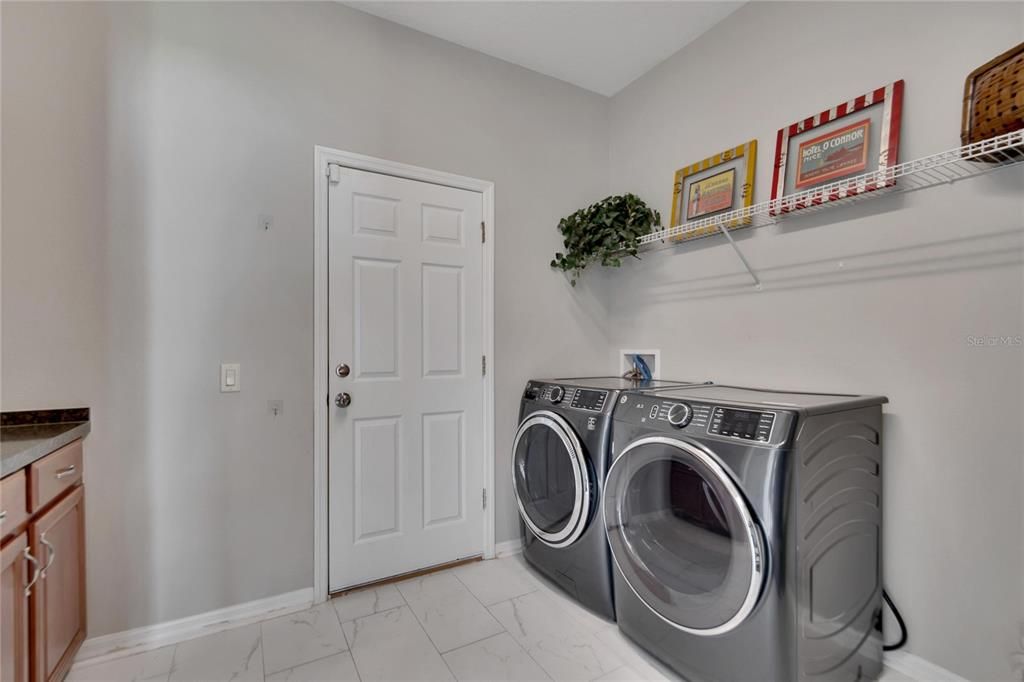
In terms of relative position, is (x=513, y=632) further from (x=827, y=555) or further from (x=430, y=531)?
(x=827, y=555)

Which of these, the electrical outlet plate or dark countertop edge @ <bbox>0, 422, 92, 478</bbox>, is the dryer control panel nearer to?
the electrical outlet plate

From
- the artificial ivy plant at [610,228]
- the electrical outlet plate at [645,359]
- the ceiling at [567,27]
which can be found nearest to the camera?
the ceiling at [567,27]

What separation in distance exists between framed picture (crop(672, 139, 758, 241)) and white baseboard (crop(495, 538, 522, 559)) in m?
1.87

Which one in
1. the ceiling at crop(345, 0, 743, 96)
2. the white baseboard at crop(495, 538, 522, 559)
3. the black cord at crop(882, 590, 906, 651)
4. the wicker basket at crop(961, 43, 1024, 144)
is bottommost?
the white baseboard at crop(495, 538, 522, 559)

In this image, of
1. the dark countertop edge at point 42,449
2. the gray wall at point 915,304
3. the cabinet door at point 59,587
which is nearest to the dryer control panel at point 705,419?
the gray wall at point 915,304

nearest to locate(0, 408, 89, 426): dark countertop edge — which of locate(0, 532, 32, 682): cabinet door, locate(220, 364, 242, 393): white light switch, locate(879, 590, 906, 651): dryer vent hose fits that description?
locate(220, 364, 242, 393): white light switch

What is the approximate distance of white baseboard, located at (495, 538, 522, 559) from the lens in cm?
243

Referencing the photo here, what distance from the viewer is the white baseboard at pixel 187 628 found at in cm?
161

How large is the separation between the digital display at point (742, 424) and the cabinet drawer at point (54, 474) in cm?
192

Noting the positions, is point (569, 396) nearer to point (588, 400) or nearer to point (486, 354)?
point (588, 400)

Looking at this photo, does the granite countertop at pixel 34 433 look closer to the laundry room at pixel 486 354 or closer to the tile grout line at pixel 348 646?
the laundry room at pixel 486 354

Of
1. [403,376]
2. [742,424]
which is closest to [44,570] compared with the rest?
[403,376]

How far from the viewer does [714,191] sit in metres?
Result: 2.15

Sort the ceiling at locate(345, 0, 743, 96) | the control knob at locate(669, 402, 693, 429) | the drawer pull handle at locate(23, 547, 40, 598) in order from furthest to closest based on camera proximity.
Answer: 1. the ceiling at locate(345, 0, 743, 96)
2. the control knob at locate(669, 402, 693, 429)
3. the drawer pull handle at locate(23, 547, 40, 598)
